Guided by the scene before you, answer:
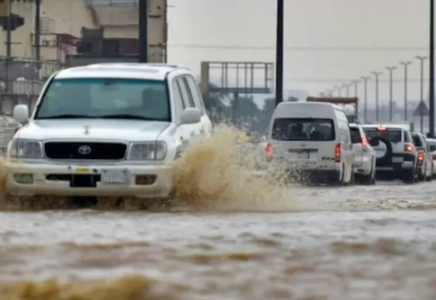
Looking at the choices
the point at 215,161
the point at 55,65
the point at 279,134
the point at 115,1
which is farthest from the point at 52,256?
the point at 115,1

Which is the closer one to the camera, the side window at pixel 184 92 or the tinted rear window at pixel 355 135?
the side window at pixel 184 92

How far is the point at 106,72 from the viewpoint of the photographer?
52.2 ft

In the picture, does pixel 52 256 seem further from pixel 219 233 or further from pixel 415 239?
pixel 415 239

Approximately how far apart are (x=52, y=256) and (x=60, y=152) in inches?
223

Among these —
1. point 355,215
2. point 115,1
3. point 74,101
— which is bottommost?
point 355,215

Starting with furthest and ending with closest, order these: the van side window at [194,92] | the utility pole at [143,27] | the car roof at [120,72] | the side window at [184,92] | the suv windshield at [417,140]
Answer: the suv windshield at [417,140]
the utility pole at [143,27]
the van side window at [194,92]
the side window at [184,92]
the car roof at [120,72]

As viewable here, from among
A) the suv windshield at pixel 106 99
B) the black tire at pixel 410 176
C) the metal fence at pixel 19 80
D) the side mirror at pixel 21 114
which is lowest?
the black tire at pixel 410 176

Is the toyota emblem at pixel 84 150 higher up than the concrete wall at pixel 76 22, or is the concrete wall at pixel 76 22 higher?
the concrete wall at pixel 76 22

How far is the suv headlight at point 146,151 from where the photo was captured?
46.0 feet

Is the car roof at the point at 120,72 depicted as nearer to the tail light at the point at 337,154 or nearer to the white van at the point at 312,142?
the white van at the point at 312,142

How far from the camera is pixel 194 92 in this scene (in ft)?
56.8

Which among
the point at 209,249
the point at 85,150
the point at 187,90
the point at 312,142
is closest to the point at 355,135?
the point at 312,142

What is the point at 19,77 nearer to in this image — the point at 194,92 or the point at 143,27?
the point at 143,27

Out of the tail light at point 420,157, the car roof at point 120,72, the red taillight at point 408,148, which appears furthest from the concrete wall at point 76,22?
the car roof at point 120,72
